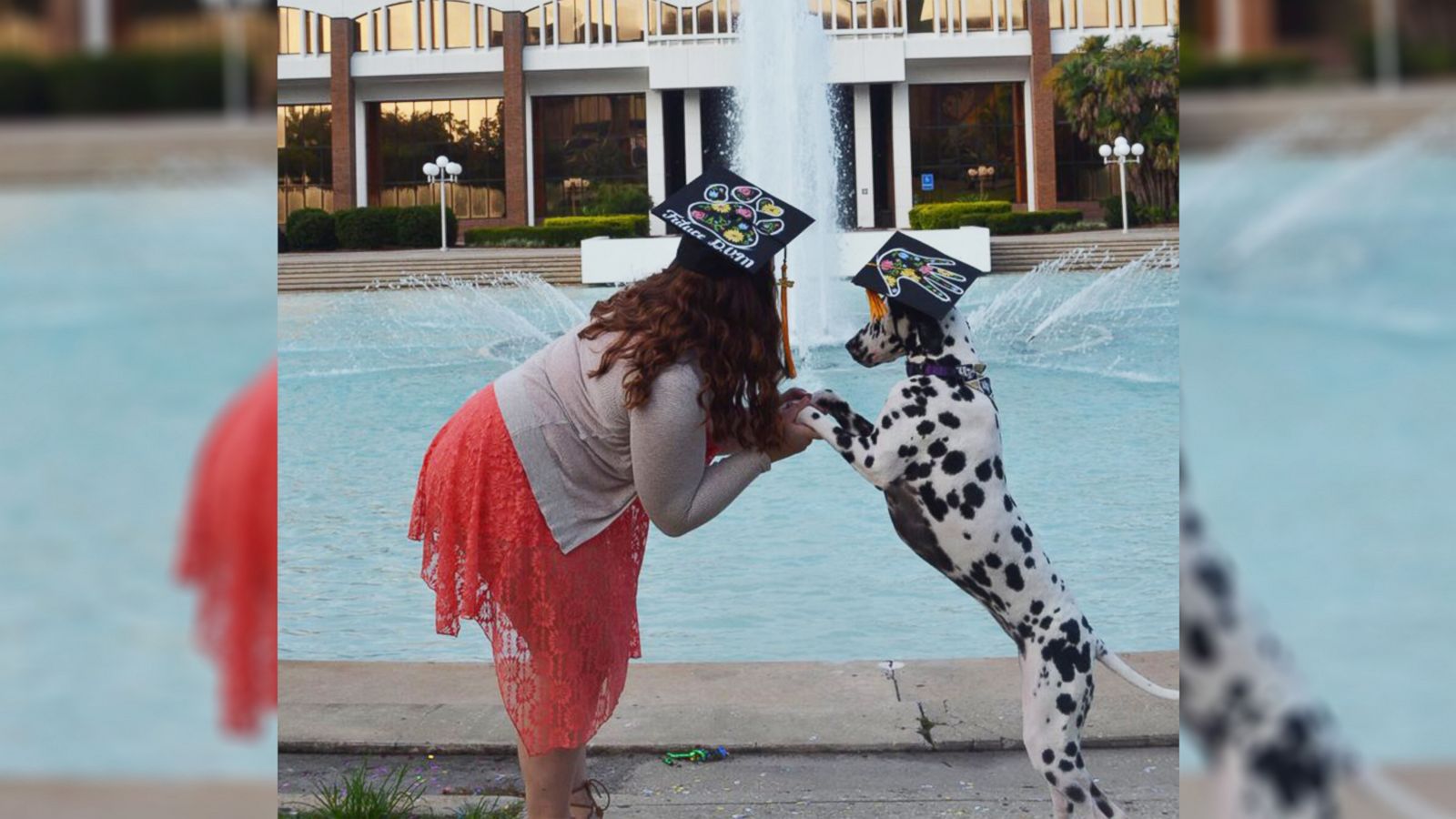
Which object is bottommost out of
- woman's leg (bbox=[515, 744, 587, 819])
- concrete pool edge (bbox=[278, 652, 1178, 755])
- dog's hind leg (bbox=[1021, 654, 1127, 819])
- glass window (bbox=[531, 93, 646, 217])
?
concrete pool edge (bbox=[278, 652, 1178, 755])

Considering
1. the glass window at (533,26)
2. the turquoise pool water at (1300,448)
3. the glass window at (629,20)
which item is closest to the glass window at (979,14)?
the glass window at (629,20)

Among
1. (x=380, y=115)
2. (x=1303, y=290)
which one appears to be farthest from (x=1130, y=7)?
(x=1303, y=290)

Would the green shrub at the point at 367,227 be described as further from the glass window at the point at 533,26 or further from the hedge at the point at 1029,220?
the hedge at the point at 1029,220

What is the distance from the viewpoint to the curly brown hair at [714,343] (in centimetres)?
324

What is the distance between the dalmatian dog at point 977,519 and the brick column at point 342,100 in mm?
3248

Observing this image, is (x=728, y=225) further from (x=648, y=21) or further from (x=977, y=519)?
(x=648, y=21)

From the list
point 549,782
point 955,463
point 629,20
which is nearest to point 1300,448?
point 955,463

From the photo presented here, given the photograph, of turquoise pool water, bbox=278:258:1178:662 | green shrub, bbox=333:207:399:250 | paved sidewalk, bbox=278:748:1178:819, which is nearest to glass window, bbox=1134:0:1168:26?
turquoise pool water, bbox=278:258:1178:662

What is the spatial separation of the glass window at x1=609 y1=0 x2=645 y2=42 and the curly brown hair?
4.24 m

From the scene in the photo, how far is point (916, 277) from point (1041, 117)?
342 centimetres

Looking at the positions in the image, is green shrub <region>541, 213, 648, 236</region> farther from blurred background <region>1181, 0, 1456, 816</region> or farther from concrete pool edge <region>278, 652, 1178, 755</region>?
blurred background <region>1181, 0, 1456, 816</region>

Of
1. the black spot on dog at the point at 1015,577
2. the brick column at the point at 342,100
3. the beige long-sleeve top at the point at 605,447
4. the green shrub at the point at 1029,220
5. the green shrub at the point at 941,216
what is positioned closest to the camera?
the beige long-sleeve top at the point at 605,447

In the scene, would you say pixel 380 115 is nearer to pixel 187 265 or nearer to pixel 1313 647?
pixel 187 265

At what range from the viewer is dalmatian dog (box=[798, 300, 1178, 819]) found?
330cm
